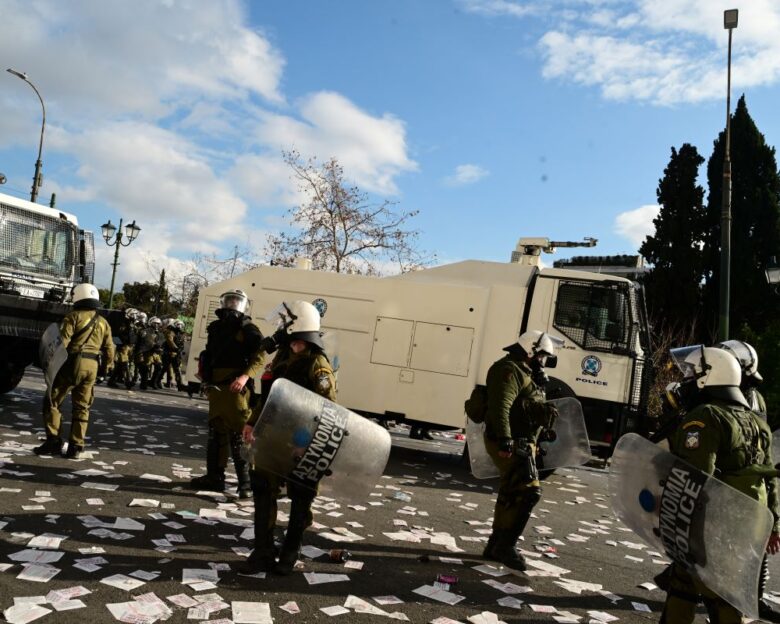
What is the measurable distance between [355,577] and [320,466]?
88 cm

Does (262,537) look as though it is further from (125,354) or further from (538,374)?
(125,354)

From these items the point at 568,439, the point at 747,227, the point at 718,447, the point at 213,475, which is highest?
the point at 747,227

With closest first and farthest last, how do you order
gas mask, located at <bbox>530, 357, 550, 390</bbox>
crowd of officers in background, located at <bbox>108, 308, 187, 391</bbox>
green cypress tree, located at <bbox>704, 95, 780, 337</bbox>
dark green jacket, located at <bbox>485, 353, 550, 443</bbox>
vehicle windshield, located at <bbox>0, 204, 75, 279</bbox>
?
dark green jacket, located at <bbox>485, 353, 550, 443</bbox>, gas mask, located at <bbox>530, 357, 550, 390</bbox>, vehicle windshield, located at <bbox>0, 204, 75, 279</bbox>, crowd of officers in background, located at <bbox>108, 308, 187, 391</bbox>, green cypress tree, located at <bbox>704, 95, 780, 337</bbox>

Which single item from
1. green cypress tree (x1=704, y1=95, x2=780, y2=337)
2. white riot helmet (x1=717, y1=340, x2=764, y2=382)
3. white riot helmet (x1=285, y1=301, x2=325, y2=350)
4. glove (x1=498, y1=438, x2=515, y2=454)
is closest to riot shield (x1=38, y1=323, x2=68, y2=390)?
white riot helmet (x1=285, y1=301, x2=325, y2=350)

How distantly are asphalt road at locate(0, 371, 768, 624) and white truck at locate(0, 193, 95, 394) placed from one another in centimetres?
147

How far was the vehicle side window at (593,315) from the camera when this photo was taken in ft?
30.4

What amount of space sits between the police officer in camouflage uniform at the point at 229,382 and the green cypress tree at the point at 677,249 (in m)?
22.3

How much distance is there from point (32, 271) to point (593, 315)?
8.70m

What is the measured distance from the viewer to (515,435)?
5.45 m

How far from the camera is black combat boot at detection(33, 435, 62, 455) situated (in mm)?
7164

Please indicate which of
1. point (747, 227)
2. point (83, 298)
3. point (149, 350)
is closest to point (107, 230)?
point (149, 350)

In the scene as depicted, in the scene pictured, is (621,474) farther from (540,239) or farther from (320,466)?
(540,239)

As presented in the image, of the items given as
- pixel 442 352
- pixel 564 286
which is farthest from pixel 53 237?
pixel 564 286

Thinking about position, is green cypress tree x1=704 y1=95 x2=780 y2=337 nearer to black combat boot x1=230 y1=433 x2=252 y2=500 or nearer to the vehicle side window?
the vehicle side window
